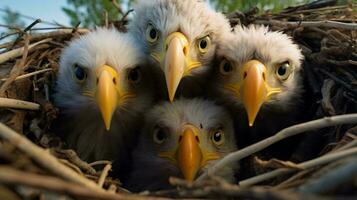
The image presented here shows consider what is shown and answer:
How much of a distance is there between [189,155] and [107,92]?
0.48 meters

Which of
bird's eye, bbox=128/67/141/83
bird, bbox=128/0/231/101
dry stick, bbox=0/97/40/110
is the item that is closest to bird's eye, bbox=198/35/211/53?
bird, bbox=128/0/231/101

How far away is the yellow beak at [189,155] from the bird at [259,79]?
0.98 ft

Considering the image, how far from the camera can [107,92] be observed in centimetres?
248

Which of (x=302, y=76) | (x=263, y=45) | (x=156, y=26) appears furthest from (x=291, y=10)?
(x=156, y=26)

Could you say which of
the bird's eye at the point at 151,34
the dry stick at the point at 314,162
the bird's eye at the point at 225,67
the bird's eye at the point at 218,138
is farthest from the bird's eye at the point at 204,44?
the dry stick at the point at 314,162

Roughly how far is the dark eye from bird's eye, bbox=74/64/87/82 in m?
0.72

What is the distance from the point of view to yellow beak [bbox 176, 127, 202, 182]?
2.34 meters

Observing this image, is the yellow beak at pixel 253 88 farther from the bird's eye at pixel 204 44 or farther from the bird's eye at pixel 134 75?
the bird's eye at pixel 134 75

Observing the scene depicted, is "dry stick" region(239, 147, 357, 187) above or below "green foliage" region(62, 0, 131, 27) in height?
below

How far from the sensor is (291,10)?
345 cm

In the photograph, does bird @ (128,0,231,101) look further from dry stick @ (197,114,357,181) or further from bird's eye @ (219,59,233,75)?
dry stick @ (197,114,357,181)

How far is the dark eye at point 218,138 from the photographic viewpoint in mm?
2688

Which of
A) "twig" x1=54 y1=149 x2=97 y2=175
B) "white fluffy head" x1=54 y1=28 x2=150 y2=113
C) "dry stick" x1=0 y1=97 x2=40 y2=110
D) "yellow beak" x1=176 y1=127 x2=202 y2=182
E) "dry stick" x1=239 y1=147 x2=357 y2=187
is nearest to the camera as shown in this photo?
"dry stick" x1=239 y1=147 x2=357 y2=187

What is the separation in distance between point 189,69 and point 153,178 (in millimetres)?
596
